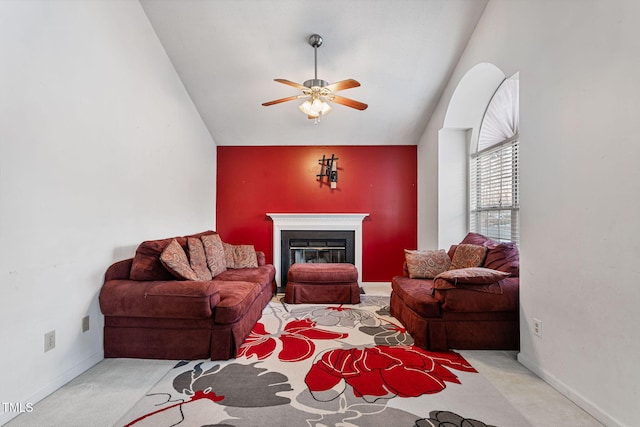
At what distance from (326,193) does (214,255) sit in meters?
2.29

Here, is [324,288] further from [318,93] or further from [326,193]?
[318,93]

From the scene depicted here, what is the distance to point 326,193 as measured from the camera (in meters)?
5.53

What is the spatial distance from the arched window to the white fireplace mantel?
1795 millimetres

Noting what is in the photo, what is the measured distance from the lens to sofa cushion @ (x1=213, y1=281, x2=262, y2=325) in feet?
8.58

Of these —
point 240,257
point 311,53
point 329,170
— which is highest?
point 311,53

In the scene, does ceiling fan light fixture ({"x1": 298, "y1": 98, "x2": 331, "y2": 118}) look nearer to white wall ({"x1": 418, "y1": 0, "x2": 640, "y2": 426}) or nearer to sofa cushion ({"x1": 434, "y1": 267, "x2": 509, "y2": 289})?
white wall ({"x1": 418, "y1": 0, "x2": 640, "y2": 426})

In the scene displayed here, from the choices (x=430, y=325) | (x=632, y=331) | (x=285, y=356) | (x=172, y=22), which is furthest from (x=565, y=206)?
(x=172, y=22)

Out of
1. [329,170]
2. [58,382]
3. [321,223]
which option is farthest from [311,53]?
[58,382]

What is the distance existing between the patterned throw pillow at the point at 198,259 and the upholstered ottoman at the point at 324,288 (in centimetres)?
122

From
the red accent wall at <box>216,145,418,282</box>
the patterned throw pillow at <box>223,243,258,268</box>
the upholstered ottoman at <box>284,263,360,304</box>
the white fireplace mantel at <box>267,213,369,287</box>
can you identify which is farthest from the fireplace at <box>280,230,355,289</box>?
the upholstered ottoman at <box>284,263,360,304</box>

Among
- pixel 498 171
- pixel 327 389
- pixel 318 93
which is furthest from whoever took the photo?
pixel 498 171

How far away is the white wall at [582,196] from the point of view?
1684mm

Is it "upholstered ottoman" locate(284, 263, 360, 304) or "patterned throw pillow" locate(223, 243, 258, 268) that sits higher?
"patterned throw pillow" locate(223, 243, 258, 268)

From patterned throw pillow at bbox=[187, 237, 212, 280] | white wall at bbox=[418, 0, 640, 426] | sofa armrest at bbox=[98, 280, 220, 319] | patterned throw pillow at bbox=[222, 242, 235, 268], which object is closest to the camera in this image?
white wall at bbox=[418, 0, 640, 426]
